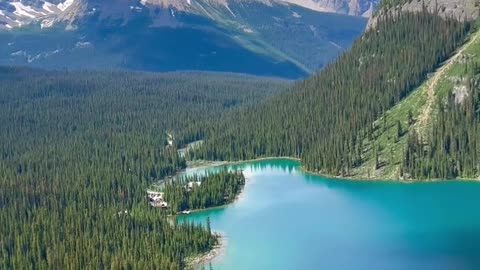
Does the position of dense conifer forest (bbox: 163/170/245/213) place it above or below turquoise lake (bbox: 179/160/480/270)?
above

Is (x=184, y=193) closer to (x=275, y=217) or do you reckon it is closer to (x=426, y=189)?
(x=275, y=217)

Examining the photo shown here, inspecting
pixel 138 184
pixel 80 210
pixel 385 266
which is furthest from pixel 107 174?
pixel 385 266

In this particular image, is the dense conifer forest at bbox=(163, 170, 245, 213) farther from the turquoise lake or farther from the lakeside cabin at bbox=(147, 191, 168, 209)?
the turquoise lake

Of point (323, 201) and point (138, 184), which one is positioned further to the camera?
point (138, 184)

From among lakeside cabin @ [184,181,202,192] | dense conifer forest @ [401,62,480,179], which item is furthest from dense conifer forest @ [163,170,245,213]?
dense conifer forest @ [401,62,480,179]

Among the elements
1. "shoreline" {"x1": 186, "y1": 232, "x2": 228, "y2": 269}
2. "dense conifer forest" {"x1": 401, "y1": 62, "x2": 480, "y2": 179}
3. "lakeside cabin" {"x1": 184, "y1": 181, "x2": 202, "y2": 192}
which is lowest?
"shoreline" {"x1": 186, "y1": 232, "x2": 228, "y2": 269}

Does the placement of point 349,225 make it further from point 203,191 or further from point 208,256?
point 203,191

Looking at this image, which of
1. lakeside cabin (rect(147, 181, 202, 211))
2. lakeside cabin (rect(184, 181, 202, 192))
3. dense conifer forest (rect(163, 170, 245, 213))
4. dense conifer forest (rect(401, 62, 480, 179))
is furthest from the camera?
dense conifer forest (rect(401, 62, 480, 179))

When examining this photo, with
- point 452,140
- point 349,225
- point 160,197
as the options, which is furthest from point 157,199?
point 452,140
